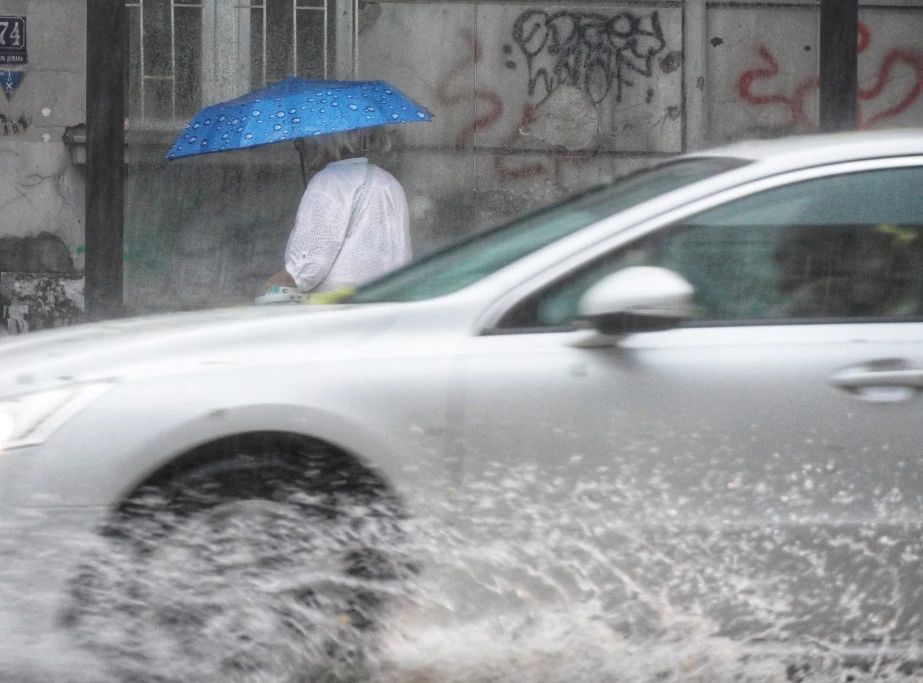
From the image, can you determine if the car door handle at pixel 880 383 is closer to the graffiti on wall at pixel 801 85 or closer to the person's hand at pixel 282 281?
the person's hand at pixel 282 281

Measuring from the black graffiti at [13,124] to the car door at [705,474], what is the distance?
827 cm

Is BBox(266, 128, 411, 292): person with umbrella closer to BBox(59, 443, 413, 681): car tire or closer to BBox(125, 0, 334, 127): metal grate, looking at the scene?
BBox(59, 443, 413, 681): car tire

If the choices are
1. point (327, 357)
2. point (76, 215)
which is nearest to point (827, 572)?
point (327, 357)

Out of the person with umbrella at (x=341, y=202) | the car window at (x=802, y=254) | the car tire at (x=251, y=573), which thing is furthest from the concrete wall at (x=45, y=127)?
the car window at (x=802, y=254)

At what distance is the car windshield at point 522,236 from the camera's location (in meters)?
4.04

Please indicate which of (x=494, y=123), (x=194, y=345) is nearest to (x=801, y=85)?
(x=494, y=123)

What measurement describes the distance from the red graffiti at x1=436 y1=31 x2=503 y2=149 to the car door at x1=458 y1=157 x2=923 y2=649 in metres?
7.57

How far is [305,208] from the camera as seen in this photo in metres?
6.53

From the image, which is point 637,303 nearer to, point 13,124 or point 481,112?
point 481,112

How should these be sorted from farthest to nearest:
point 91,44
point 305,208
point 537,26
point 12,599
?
point 537,26, point 91,44, point 305,208, point 12,599

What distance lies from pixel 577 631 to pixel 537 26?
26.2 ft

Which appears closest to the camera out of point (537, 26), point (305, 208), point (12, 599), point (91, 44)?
point (12, 599)

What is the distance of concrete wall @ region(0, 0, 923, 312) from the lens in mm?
11172

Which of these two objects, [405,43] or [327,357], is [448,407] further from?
[405,43]
